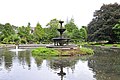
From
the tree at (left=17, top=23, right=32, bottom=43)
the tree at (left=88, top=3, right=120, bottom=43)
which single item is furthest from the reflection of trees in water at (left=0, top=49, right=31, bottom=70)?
the tree at (left=17, top=23, right=32, bottom=43)

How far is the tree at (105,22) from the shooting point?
61.1 m

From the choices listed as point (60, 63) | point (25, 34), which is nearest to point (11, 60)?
point (60, 63)

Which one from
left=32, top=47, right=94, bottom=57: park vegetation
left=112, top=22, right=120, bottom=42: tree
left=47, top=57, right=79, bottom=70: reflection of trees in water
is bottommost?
left=47, top=57, right=79, bottom=70: reflection of trees in water

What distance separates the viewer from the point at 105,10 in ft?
215

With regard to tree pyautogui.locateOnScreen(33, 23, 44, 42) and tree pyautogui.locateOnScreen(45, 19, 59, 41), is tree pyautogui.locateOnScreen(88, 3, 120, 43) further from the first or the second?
tree pyautogui.locateOnScreen(33, 23, 44, 42)

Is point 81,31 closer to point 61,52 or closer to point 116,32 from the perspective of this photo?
point 116,32

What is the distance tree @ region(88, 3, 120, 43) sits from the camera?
6112 cm

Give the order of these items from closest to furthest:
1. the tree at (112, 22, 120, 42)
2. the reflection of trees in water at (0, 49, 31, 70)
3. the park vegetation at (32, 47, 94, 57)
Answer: the reflection of trees in water at (0, 49, 31, 70) → the park vegetation at (32, 47, 94, 57) → the tree at (112, 22, 120, 42)

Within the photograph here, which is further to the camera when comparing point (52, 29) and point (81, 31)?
point (81, 31)

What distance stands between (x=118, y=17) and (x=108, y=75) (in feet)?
161

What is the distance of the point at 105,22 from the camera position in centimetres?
6275

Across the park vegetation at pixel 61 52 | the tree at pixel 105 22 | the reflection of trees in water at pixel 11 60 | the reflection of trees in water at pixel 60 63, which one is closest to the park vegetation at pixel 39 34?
the tree at pixel 105 22

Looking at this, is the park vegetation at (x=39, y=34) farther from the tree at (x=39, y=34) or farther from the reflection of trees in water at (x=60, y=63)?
the reflection of trees in water at (x=60, y=63)

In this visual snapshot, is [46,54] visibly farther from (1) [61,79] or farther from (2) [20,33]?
(2) [20,33]
